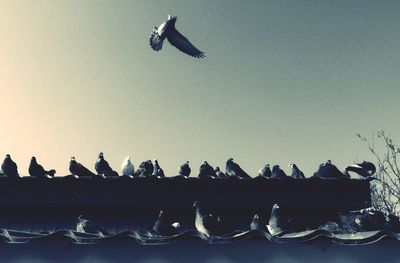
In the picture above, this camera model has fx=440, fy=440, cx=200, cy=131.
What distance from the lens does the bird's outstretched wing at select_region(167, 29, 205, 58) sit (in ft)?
34.3

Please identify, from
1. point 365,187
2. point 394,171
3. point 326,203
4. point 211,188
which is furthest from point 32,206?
point 394,171

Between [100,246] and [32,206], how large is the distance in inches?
166

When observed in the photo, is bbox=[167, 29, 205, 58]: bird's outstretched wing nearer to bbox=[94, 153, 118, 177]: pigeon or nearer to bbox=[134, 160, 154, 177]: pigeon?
bbox=[134, 160, 154, 177]: pigeon

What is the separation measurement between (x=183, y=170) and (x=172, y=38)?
10.7 feet

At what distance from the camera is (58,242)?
4055 millimetres

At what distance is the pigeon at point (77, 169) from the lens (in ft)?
25.7

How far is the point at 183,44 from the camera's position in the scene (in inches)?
416

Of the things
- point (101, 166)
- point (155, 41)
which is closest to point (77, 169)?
point (101, 166)

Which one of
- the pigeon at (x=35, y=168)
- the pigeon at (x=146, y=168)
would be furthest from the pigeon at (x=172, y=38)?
the pigeon at (x=35, y=168)

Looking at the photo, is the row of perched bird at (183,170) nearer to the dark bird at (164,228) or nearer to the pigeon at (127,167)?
the pigeon at (127,167)

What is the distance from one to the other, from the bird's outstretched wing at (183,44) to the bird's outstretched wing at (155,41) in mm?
328

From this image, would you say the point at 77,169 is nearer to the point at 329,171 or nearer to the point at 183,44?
the point at 183,44

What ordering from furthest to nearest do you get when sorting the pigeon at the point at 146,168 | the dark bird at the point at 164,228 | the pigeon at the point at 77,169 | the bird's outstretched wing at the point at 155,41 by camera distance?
the bird's outstretched wing at the point at 155,41 → the pigeon at the point at 146,168 → the pigeon at the point at 77,169 → the dark bird at the point at 164,228

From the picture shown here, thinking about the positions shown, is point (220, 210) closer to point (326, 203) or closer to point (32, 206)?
point (326, 203)
